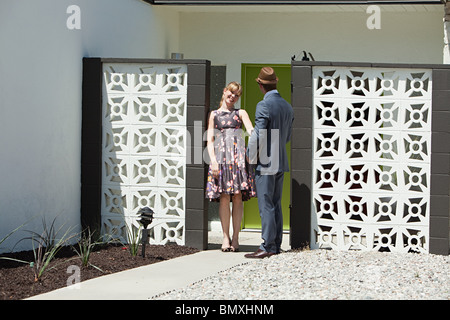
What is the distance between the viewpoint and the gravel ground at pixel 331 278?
20.4ft

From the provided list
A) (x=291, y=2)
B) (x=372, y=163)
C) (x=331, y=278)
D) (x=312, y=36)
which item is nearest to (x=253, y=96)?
(x=312, y=36)

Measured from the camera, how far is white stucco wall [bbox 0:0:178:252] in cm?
768

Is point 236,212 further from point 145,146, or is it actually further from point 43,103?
point 43,103

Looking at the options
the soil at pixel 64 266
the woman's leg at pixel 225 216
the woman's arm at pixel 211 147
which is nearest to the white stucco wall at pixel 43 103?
the soil at pixel 64 266

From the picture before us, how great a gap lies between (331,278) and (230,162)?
208 centimetres

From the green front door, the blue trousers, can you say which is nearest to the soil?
the blue trousers

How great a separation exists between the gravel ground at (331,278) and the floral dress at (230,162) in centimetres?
91

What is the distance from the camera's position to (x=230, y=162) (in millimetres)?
8547

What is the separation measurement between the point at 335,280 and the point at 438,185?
2240 mm

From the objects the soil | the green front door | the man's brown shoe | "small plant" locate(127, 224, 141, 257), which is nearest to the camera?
the soil

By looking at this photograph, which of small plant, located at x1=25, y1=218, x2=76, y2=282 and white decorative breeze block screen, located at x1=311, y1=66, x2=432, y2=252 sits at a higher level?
white decorative breeze block screen, located at x1=311, y1=66, x2=432, y2=252

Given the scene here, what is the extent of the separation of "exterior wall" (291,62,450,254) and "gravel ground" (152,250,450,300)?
0.31 m

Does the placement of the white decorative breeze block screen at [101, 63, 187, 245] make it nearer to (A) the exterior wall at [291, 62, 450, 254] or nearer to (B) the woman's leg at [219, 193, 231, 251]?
(B) the woman's leg at [219, 193, 231, 251]
